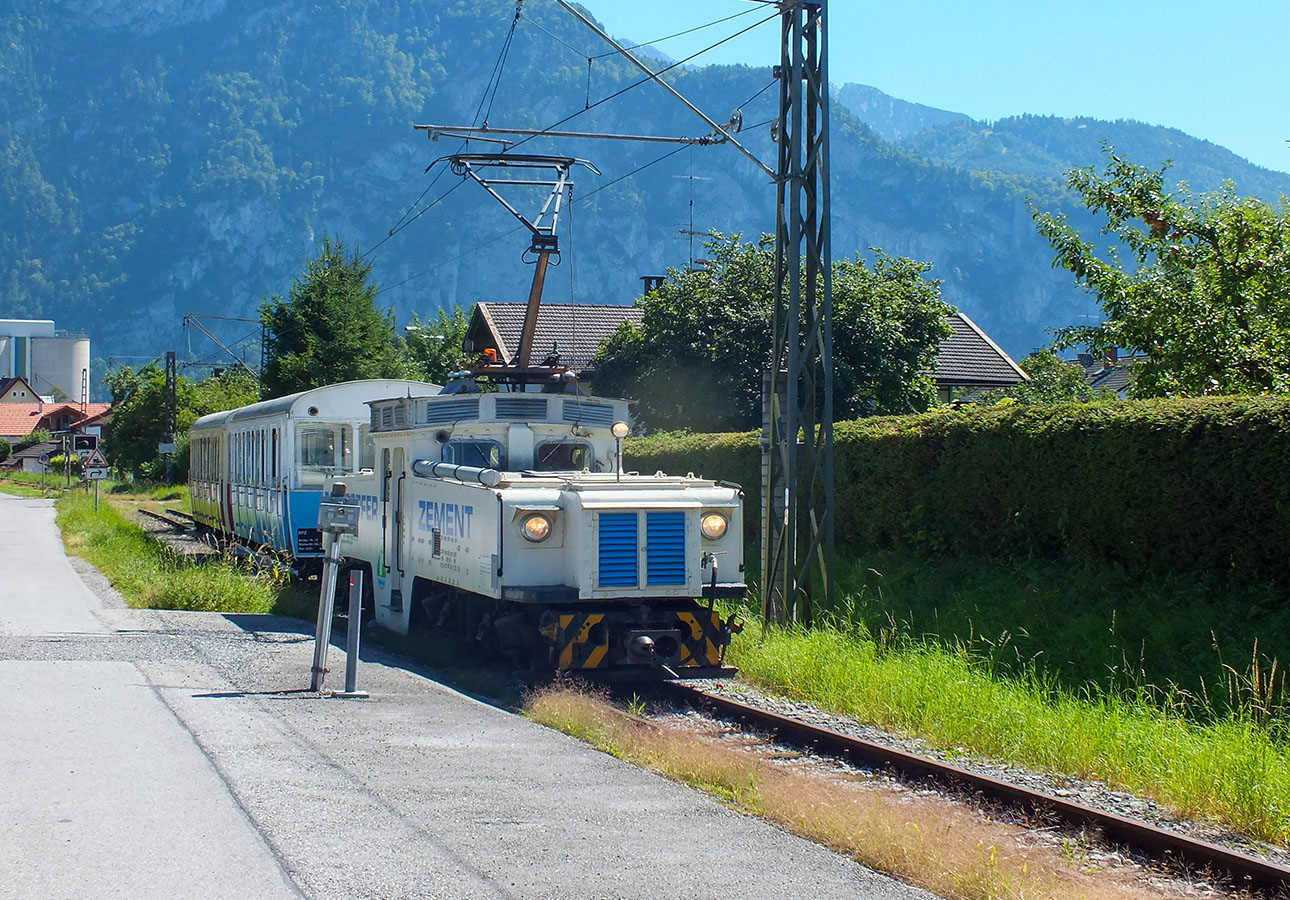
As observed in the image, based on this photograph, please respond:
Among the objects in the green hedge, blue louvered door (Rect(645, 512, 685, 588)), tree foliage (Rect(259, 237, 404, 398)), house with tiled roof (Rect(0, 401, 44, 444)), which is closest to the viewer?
blue louvered door (Rect(645, 512, 685, 588))

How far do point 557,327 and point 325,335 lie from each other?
8.85 metres

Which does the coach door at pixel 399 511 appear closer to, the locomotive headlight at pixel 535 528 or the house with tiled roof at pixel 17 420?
the locomotive headlight at pixel 535 528

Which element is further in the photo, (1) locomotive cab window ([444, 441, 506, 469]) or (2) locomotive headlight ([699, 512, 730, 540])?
(1) locomotive cab window ([444, 441, 506, 469])

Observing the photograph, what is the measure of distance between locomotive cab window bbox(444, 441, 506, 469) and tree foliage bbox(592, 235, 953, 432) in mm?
→ 16575

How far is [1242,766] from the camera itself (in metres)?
7.66

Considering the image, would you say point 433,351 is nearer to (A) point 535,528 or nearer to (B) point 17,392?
(A) point 535,528

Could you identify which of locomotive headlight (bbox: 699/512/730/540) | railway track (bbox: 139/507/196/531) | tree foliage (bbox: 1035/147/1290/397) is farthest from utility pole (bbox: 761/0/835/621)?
railway track (bbox: 139/507/196/531)

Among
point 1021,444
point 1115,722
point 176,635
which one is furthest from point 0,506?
point 1115,722

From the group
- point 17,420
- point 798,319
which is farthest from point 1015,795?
point 17,420

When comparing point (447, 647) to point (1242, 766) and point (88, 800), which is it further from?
point (1242, 766)

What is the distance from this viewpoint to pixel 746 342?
97.8ft

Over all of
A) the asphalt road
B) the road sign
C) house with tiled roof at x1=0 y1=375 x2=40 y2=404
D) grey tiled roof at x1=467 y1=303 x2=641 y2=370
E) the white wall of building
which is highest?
the white wall of building

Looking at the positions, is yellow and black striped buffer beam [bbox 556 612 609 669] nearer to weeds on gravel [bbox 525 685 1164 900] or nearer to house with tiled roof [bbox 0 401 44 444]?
weeds on gravel [bbox 525 685 1164 900]

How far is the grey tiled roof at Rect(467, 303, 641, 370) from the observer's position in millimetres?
44906
